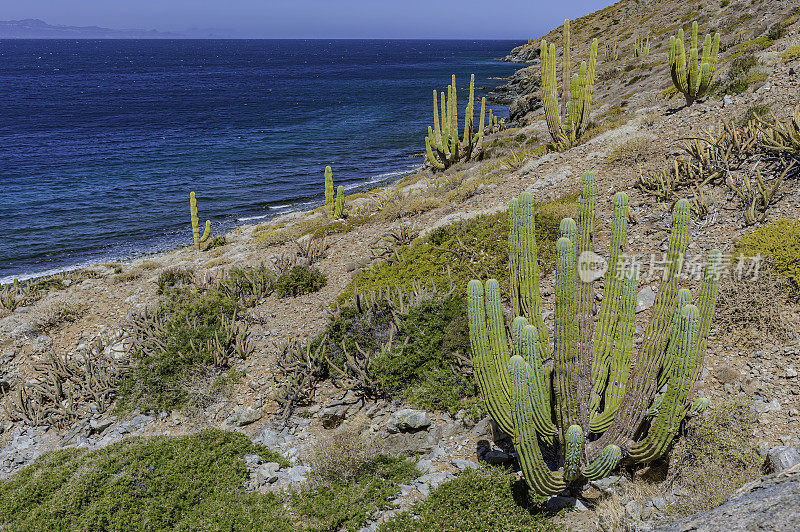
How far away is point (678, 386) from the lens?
4734 millimetres

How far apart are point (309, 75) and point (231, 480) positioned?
348 ft

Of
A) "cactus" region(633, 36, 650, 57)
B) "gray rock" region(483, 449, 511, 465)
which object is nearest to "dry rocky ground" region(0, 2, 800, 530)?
"gray rock" region(483, 449, 511, 465)

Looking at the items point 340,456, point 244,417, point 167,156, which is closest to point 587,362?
point 340,456

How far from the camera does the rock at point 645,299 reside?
7.57m

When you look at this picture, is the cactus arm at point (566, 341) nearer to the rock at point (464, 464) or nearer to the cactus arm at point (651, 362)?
the cactus arm at point (651, 362)

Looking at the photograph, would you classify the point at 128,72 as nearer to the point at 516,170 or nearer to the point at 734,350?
the point at 516,170

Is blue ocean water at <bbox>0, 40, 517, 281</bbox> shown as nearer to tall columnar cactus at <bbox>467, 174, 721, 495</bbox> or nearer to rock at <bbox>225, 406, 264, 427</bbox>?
rock at <bbox>225, 406, 264, 427</bbox>

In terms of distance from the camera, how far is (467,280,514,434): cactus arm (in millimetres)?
5336

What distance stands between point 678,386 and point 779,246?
3965mm

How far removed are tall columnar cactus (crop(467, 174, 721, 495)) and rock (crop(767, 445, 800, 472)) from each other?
0.77 m

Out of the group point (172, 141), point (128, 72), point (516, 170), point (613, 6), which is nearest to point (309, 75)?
point (128, 72)

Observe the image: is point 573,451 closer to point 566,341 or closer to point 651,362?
point 566,341

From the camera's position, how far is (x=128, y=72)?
10619 centimetres

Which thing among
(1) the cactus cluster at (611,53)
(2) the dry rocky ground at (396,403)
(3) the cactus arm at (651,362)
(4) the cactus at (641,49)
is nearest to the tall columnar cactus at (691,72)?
(2) the dry rocky ground at (396,403)
